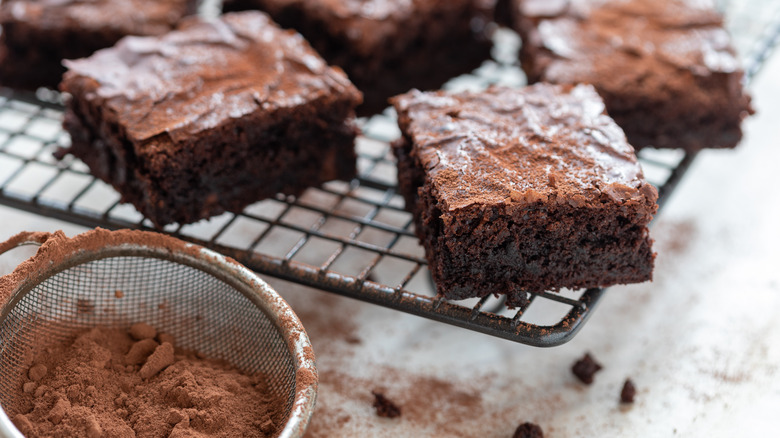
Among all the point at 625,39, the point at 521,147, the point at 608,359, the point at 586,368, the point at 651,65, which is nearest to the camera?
the point at 521,147

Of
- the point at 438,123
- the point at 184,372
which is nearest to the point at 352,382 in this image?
the point at 184,372

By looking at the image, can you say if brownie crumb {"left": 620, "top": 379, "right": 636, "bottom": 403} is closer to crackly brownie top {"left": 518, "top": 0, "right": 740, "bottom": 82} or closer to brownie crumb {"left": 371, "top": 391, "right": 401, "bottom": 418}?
brownie crumb {"left": 371, "top": 391, "right": 401, "bottom": 418}

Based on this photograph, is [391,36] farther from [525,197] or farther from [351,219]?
[525,197]

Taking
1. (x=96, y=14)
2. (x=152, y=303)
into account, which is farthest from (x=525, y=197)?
(x=96, y=14)

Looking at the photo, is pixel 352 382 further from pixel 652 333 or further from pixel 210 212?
pixel 652 333

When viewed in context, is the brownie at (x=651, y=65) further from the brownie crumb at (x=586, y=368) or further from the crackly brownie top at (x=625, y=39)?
the brownie crumb at (x=586, y=368)

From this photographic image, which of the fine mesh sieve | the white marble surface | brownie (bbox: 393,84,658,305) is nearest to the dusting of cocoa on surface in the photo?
the fine mesh sieve
